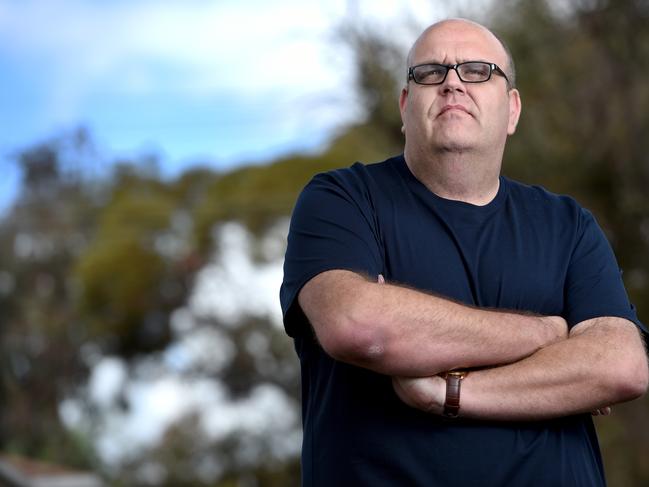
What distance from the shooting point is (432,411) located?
2145mm

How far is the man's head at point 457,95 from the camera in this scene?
2.38m

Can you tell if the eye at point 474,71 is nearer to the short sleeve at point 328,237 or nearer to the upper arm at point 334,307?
the short sleeve at point 328,237

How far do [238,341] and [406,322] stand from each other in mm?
20851

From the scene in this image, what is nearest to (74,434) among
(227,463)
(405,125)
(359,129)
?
(227,463)

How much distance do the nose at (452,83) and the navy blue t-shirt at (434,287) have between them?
0.20 metres

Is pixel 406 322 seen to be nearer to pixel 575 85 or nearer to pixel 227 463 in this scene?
pixel 575 85

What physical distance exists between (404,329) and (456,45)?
71 cm

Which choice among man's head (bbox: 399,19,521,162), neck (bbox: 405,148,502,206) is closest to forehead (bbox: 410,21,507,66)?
man's head (bbox: 399,19,521,162)

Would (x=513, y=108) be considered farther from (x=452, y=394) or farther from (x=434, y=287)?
(x=452, y=394)

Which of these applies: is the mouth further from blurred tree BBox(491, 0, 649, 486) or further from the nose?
blurred tree BBox(491, 0, 649, 486)

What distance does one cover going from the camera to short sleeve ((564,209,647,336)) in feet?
7.76

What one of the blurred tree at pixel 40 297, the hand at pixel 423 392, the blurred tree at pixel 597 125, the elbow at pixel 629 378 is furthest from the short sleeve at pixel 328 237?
the blurred tree at pixel 40 297

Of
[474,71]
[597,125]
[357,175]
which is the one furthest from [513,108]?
[597,125]

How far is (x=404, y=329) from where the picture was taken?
2125 millimetres
